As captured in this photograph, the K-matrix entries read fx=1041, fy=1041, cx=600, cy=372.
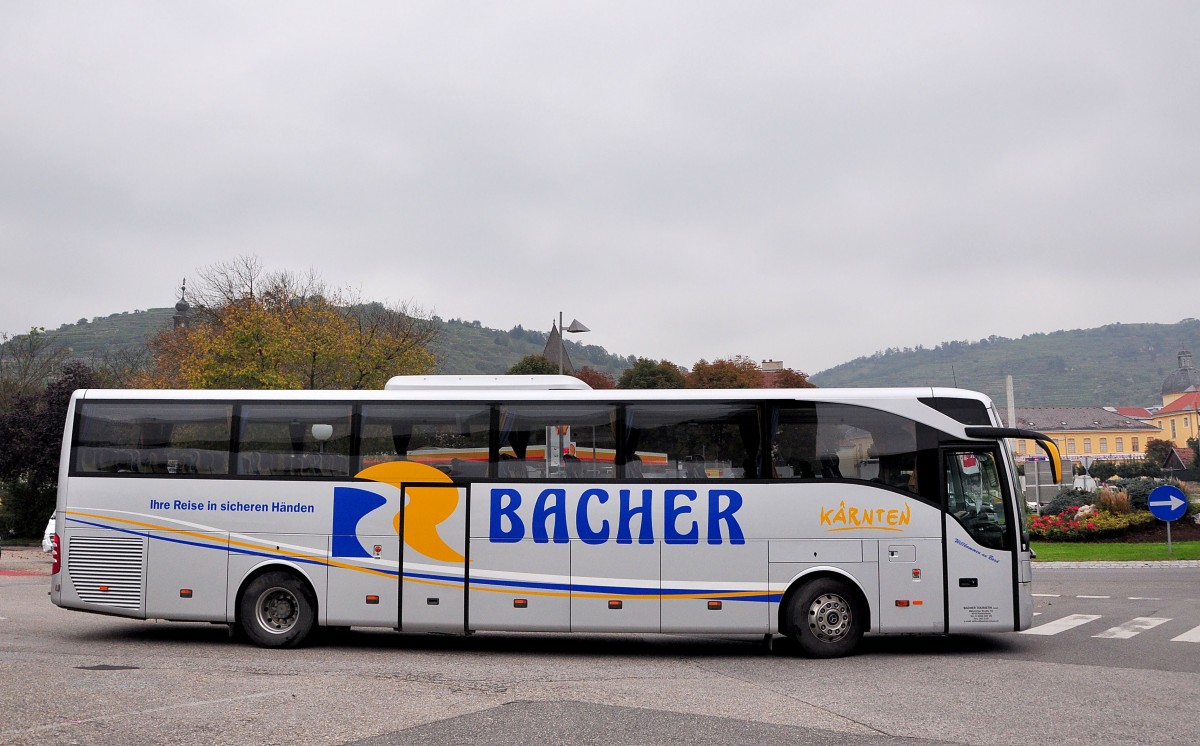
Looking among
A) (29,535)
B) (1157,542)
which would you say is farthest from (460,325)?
(1157,542)

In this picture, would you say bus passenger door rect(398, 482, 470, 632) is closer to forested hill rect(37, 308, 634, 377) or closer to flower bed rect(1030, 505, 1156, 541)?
flower bed rect(1030, 505, 1156, 541)

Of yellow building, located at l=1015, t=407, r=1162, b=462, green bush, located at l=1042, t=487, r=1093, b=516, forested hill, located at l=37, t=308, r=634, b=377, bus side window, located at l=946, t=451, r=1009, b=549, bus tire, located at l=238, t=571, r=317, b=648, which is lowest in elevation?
bus tire, located at l=238, t=571, r=317, b=648

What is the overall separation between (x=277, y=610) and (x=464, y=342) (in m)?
138

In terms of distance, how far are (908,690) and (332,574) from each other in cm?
677

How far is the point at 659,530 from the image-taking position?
40.2ft

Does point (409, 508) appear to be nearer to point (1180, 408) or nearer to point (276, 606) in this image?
point (276, 606)

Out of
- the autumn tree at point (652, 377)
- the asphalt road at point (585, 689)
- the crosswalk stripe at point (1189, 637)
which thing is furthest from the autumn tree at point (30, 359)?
the crosswalk stripe at point (1189, 637)

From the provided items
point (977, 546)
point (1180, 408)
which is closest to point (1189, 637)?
point (977, 546)

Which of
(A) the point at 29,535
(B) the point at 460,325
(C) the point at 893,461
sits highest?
(B) the point at 460,325

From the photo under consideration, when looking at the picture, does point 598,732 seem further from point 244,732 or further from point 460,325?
point 460,325

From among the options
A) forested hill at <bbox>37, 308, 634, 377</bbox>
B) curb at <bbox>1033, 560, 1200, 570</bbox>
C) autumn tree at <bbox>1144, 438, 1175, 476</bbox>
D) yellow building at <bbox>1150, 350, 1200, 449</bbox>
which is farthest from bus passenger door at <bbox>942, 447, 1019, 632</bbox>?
yellow building at <bbox>1150, 350, 1200, 449</bbox>

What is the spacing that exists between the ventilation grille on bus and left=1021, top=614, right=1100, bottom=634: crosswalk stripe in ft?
38.5

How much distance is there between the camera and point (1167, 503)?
25.7m

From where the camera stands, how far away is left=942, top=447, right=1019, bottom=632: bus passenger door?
1215 centimetres
